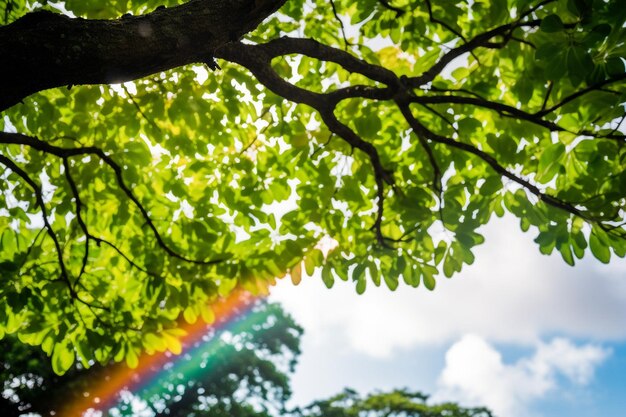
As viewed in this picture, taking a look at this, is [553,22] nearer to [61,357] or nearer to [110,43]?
[110,43]

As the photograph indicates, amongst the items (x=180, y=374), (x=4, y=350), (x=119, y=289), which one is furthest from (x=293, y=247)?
(x=180, y=374)

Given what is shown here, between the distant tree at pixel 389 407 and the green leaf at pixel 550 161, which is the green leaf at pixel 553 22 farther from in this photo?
the distant tree at pixel 389 407

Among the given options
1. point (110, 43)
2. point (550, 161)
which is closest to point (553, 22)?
point (550, 161)

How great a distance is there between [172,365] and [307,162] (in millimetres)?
19241

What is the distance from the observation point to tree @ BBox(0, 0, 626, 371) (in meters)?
3.17

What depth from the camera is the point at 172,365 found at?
68.9 feet

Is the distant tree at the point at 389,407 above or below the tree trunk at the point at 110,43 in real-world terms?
above

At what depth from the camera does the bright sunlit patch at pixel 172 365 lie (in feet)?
59.8

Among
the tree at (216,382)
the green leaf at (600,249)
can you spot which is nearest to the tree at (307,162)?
the green leaf at (600,249)

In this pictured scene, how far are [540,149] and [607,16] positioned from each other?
1.74m

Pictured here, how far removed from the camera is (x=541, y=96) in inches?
147

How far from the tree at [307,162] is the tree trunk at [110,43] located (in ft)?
2.70

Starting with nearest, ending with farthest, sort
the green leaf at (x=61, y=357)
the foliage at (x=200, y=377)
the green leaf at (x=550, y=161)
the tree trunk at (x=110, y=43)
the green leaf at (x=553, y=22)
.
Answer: the tree trunk at (x=110, y=43), the green leaf at (x=553, y=22), the green leaf at (x=550, y=161), the green leaf at (x=61, y=357), the foliage at (x=200, y=377)

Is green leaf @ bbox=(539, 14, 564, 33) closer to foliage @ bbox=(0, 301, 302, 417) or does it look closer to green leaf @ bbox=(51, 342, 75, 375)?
green leaf @ bbox=(51, 342, 75, 375)
